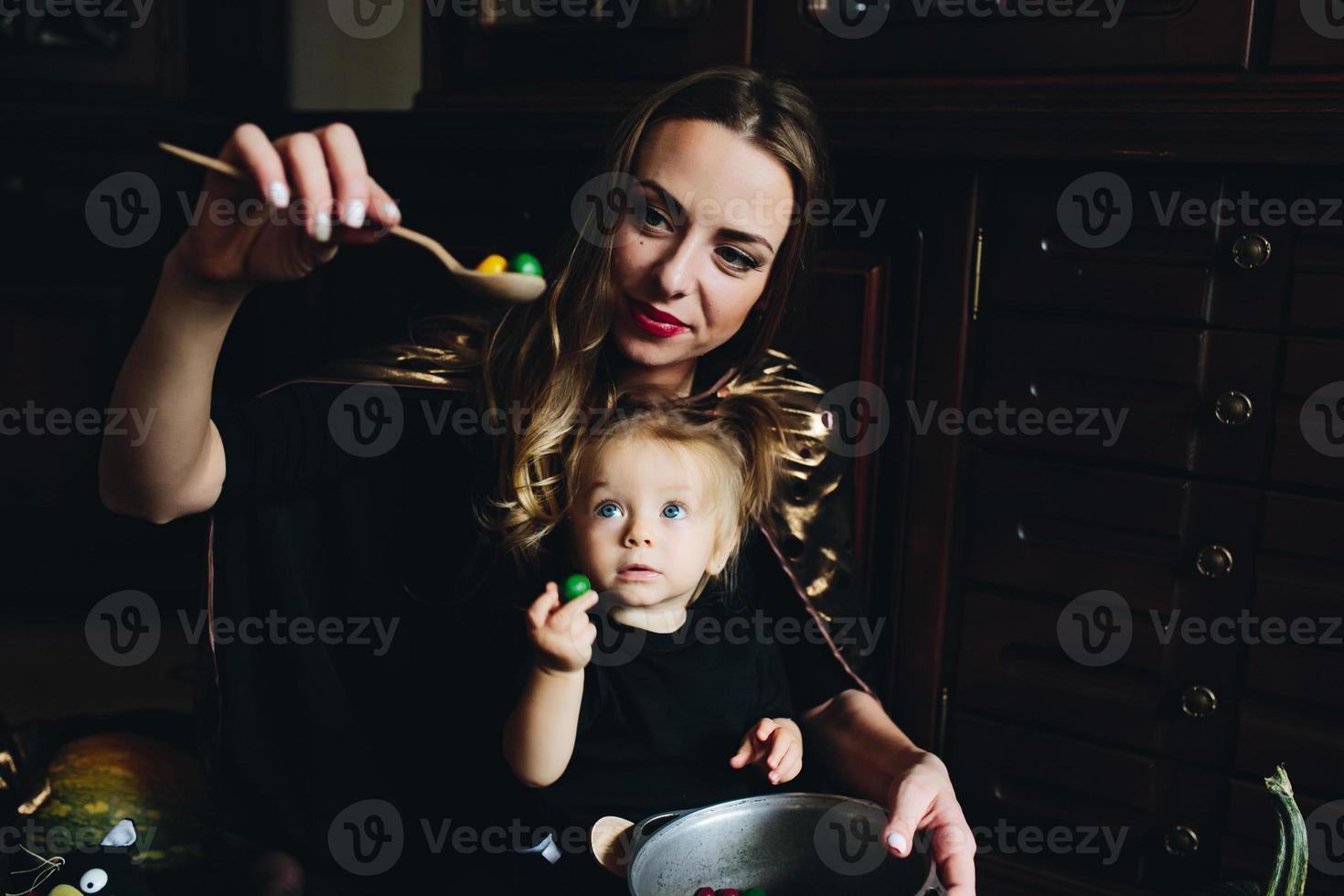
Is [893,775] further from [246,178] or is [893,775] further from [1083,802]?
[246,178]

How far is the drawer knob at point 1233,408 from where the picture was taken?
5.04 feet

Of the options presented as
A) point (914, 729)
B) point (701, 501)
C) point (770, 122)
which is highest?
point (770, 122)

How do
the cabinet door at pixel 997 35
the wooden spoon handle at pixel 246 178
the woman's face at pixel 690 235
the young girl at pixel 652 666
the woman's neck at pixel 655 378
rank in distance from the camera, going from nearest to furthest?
the wooden spoon handle at pixel 246 178
the young girl at pixel 652 666
the woman's face at pixel 690 235
the woman's neck at pixel 655 378
the cabinet door at pixel 997 35

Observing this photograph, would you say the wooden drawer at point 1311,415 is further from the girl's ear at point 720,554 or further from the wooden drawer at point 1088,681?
the girl's ear at point 720,554

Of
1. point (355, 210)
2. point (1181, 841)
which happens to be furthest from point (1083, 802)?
point (355, 210)

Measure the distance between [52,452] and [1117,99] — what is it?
6.79 feet

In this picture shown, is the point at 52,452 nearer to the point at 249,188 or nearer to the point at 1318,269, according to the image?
the point at 249,188

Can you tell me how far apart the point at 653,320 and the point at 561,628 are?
1.29ft

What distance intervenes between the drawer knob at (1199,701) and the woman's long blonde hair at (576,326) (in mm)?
744

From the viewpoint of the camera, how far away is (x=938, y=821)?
120 centimetres

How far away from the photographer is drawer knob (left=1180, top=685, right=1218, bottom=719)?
162 cm

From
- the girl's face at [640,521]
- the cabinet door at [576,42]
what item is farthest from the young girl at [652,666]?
the cabinet door at [576,42]

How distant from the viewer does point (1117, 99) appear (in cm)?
154

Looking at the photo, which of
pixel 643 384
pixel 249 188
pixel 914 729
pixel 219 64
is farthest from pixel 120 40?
pixel 914 729
